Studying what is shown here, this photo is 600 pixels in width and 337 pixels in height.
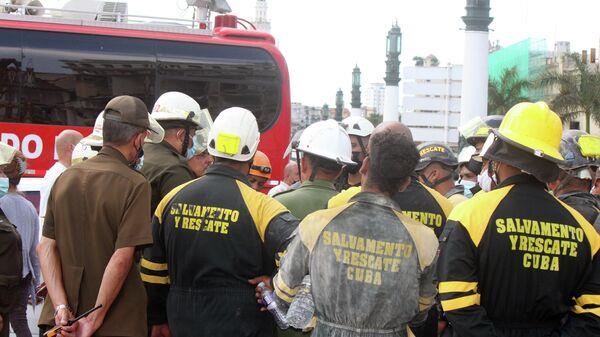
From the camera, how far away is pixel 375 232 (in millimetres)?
3625

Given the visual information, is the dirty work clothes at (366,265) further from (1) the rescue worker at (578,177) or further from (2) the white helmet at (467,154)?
(2) the white helmet at (467,154)

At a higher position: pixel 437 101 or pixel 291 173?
Result: pixel 437 101

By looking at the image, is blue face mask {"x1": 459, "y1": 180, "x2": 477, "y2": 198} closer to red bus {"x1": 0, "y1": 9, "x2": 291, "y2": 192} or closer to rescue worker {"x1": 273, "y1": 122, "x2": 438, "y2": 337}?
rescue worker {"x1": 273, "y1": 122, "x2": 438, "y2": 337}

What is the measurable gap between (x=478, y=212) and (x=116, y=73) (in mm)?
10071

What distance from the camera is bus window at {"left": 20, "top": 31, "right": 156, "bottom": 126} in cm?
1263

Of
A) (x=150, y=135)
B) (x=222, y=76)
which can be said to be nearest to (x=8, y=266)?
(x=150, y=135)

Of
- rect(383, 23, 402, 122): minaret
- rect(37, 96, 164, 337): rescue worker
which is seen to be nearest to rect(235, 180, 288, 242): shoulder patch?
rect(37, 96, 164, 337): rescue worker

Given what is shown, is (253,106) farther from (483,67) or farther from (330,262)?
(483,67)

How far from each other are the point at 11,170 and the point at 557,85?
43300 millimetres

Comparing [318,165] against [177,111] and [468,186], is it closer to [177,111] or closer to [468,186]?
[177,111]

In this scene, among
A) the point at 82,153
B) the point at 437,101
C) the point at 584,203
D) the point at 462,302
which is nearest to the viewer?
the point at 462,302

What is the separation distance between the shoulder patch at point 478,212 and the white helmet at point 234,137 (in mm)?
1277

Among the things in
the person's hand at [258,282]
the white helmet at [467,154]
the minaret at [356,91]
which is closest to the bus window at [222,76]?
the white helmet at [467,154]

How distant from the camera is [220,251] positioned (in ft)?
14.2
